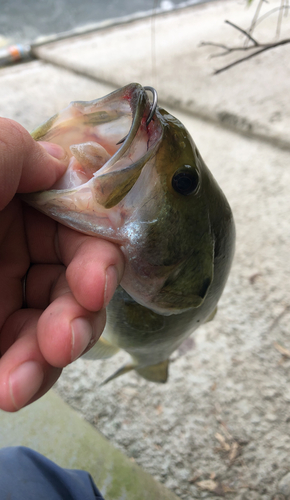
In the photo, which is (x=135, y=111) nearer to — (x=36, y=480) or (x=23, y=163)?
(x=23, y=163)

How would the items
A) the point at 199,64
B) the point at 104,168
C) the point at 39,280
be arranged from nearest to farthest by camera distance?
the point at 104,168
the point at 39,280
the point at 199,64

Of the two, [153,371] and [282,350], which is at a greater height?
[153,371]

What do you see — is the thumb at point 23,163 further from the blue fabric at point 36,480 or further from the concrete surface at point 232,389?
the concrete surface at point 232,389

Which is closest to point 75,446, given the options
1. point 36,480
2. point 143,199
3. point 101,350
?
point 36,480

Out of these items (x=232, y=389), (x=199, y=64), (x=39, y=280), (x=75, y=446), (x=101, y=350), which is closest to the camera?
(x=39, y=280)

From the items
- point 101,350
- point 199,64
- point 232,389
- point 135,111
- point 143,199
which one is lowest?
point 232,389

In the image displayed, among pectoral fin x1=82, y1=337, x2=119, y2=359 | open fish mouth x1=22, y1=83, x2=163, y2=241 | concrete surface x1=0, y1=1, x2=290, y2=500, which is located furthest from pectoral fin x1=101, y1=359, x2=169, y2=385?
open fish mouth x1=22, y1=83, x2=163, y2=241

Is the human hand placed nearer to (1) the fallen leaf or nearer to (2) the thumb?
(2) the thumb

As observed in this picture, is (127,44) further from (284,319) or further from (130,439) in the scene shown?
(130,439)
